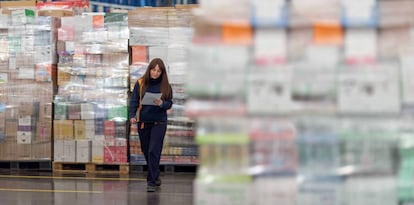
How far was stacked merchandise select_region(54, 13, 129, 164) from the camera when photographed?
449 inches

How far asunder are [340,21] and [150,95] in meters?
5.43

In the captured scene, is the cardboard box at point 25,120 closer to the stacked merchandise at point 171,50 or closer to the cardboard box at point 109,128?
the cardboard box at point 109,128

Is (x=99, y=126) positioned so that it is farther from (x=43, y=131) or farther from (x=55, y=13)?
(x=55, y=13)

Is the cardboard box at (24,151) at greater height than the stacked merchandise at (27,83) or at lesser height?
lesser

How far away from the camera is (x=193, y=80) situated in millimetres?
3902

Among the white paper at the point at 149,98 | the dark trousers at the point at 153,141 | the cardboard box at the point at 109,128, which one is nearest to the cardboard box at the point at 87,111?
the cardboard box at the point at 109,128

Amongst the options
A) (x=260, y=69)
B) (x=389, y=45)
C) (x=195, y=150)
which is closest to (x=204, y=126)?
(x=260, y=69)

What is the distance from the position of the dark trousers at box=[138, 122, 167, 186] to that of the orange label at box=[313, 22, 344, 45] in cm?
541

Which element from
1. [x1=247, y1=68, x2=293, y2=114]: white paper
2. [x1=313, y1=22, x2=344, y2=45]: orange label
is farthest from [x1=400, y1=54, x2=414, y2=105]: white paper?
[x1=247, y1=68, x2=293, y2=114]: white paper

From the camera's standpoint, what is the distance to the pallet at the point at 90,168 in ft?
38.2

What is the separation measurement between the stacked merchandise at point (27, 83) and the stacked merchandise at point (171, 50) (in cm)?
139

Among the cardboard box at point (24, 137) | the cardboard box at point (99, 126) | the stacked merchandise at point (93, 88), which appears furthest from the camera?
the cardboard box at point (24, 137)

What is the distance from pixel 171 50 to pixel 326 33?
7.55 metres

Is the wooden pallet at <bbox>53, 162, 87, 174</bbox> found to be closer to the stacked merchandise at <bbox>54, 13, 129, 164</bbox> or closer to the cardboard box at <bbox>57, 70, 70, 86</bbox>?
the stacked merchandise at <bbox>54, 13, 129, 164</bbox>
